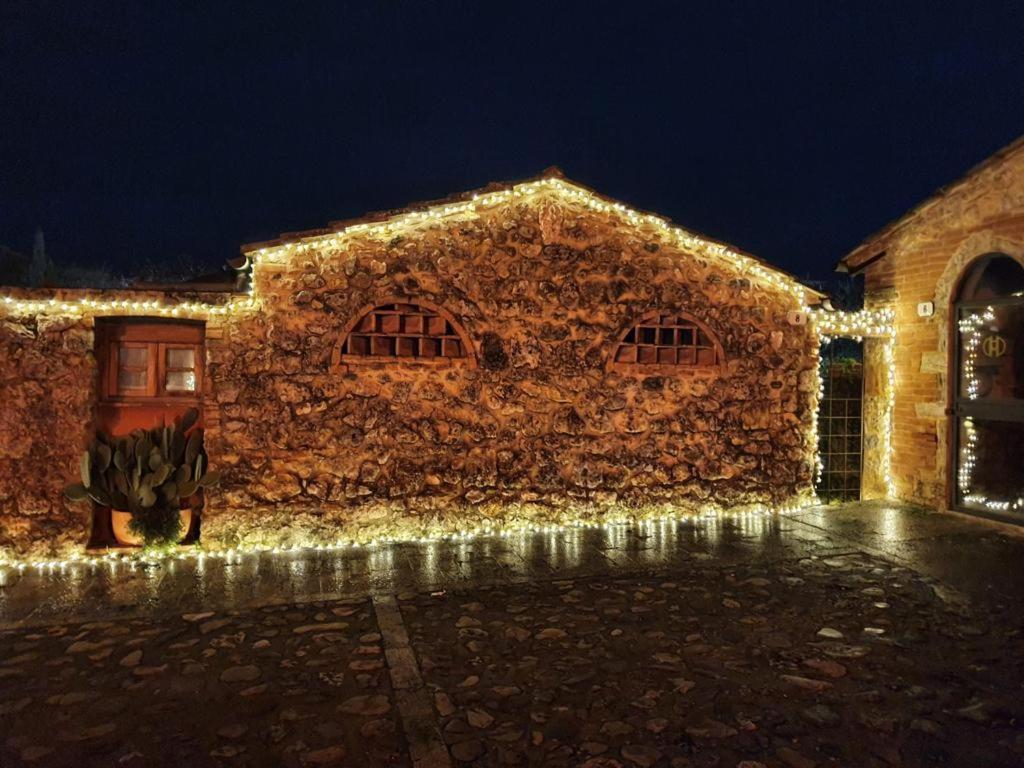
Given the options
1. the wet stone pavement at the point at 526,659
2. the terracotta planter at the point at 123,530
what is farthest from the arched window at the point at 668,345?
the terracotta planter at the point at 123,530

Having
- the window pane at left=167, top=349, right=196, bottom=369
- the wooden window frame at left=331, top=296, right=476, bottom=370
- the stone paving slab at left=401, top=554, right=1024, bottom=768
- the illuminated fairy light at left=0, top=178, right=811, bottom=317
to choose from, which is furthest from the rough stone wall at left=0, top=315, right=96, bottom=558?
the stone paving slab at left=401, top=554, right=1024, bottom=768

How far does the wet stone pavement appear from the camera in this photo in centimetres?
337

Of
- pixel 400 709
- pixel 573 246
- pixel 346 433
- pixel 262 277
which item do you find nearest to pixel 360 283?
pixel 262 277

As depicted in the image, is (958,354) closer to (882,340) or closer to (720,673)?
(882,340)

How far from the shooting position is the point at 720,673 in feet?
13.5

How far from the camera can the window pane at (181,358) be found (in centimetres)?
680

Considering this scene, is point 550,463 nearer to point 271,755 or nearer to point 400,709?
point 400,709

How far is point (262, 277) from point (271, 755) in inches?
185

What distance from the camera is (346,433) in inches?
273

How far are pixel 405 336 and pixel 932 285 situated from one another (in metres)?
6.54

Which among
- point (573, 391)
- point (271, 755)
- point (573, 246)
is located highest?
point (573, 246)

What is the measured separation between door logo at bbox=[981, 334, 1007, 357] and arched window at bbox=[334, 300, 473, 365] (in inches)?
252

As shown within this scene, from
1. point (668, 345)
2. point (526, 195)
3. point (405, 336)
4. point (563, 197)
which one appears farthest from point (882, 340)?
point (405, 336)

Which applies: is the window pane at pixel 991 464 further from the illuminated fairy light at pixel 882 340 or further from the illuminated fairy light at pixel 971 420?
the illuminated fairy light at pixel 882 340
